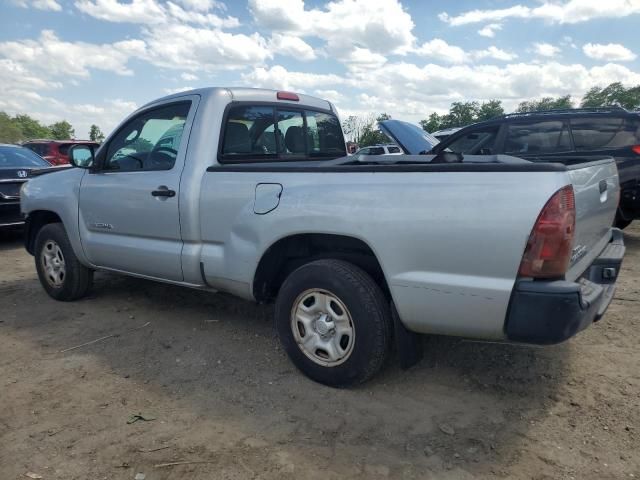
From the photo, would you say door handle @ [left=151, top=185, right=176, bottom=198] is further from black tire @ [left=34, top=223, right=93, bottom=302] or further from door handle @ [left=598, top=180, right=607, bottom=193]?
door handle @ [left=598, top=180, right=607, bottom=193]

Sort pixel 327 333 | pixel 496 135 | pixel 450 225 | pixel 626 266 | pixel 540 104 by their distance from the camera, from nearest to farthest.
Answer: pixel 450 225 < pixel 327 333 < pixel 626 266 < pixel 496 135 < pixel 540 104

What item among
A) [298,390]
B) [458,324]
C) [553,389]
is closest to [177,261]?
[298,390]

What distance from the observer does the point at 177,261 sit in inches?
144

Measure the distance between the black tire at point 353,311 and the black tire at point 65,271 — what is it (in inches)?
102

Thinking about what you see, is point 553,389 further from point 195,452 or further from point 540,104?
point 540,104

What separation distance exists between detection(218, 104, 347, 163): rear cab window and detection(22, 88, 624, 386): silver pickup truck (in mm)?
14

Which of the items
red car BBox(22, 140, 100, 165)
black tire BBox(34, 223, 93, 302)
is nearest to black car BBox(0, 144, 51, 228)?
black tire BBox(34, 223, 93, 302)

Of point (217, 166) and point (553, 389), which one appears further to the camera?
point (217, 166)

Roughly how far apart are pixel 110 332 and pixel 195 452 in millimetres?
1957

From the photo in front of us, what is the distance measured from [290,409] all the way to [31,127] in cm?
9049

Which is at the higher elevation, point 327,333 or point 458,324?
point 458,324

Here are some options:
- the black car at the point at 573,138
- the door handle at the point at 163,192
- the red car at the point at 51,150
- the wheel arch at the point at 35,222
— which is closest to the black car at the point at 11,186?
the wheel arch at the point at 35,222

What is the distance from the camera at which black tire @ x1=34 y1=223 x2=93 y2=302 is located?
4660mm

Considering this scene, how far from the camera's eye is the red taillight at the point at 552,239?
223cm
